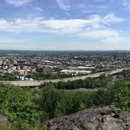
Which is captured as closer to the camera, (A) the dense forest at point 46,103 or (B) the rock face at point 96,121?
(B) the rock face at point 96,121

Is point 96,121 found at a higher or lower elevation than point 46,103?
higher

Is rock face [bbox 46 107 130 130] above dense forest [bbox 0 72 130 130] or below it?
above

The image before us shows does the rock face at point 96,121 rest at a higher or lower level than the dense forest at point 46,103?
higher

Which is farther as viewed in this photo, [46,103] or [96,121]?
[46,103]

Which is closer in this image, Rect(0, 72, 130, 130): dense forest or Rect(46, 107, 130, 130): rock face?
Rect(46, 107, 130, 130): rock face
